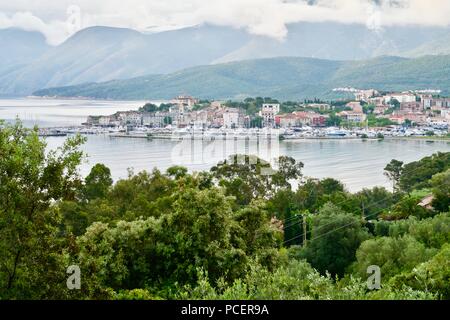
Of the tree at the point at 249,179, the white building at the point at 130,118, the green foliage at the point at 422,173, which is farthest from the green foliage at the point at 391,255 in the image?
the white building at the point at 130,118

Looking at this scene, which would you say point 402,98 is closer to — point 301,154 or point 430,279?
point 301,154

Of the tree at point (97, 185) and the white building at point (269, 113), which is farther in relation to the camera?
the white building at point (269, 113)

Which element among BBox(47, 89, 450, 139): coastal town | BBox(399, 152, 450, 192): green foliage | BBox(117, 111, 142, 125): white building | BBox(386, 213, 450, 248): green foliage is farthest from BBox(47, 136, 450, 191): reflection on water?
BBox(386, 213, 450, 248): green foliage

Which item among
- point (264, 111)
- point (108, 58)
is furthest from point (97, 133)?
point (108, 58)

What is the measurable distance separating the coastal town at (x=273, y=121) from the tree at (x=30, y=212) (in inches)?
790

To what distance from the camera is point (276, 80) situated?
168 feet

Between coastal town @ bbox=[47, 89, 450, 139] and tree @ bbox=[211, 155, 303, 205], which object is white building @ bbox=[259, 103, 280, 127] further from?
tree @ bbox=[211, 155, 303, 205]

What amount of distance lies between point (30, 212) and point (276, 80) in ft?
161

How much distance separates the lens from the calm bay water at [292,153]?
51.3 ft

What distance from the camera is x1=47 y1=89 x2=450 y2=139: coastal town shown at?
25.2 m

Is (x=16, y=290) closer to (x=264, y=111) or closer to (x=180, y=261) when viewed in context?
(x=180, y=261)

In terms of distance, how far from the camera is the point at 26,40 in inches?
1313

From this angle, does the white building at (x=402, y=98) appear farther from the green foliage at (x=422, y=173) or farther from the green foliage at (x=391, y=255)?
the green foliage at (x=391, y=255)
